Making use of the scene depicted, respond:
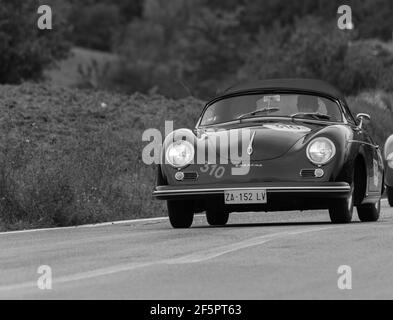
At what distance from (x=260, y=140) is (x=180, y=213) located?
134cm

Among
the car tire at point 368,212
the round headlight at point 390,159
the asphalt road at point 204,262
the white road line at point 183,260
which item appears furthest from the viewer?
the round headlight at point 390,159

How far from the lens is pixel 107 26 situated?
12825cm

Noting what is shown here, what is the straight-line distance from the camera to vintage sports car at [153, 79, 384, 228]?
47.1 feet

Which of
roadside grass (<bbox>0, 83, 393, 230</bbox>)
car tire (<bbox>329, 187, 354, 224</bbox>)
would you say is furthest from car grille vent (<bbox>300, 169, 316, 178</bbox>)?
roadside grass (<bbox>0, 83, 393, 230</bbox>)

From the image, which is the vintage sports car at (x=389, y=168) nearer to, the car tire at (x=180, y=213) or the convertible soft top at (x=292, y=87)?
the convertible soft top at (x=292, y=87)

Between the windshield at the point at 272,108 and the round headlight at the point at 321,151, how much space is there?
3.29 ft

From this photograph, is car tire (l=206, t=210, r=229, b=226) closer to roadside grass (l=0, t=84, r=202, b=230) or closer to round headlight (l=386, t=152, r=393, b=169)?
roadside grass (l=0, t=84, r=202, b=230)

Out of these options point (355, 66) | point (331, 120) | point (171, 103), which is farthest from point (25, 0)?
point (331, 120)

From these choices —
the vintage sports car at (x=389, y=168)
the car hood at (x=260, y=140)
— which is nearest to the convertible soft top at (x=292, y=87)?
the car hood at (x=260, y=140)

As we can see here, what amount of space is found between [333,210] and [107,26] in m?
115

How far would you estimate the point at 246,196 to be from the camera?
46.9 feet

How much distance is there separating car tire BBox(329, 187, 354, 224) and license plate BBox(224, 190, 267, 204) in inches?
34.3

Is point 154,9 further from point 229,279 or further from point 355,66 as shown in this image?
point 229,279

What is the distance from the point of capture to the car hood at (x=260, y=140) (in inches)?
570
